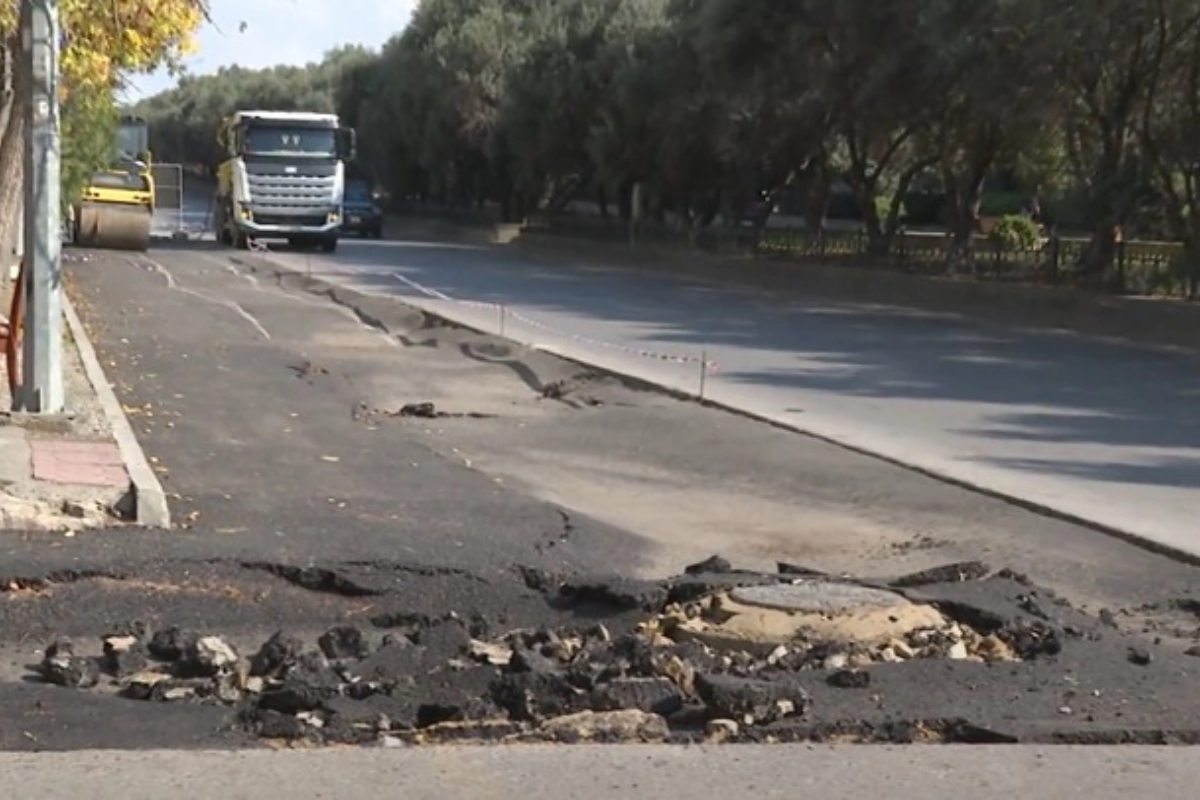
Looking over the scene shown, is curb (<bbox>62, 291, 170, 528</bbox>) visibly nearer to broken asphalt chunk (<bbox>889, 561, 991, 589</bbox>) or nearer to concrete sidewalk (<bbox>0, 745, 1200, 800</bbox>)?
broken asphalt chunk (<bbox>889, 561, 991, 589</bbox>)

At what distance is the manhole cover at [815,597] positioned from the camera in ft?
28.5

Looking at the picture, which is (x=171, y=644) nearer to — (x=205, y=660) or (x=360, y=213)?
(x=205, y=660)

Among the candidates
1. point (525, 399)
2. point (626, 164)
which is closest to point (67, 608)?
point (525, 399)

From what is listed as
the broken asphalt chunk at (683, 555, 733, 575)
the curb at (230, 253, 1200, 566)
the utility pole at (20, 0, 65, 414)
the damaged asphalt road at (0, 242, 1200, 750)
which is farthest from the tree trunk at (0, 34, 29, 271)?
the broken asphalt chunk at (683, 555, 733, 575)

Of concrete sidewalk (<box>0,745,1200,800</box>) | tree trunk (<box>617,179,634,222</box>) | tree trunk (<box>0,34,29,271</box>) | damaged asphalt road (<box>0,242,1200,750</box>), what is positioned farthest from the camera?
tree trunk (<box>617,179,634,222</box>)

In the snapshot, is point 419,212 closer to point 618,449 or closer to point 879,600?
point 618,449

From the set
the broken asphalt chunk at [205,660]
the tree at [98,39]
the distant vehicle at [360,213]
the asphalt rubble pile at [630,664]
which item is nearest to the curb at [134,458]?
the tree at [98,39]

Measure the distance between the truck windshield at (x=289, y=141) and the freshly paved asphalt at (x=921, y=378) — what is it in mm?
13173

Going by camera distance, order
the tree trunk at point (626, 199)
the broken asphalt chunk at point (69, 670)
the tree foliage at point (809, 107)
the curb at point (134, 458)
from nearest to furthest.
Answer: the broken asphalt chunk at point (69, 670) < the curb at point (134, 458) < the tree foliage at point (809, 107) < the tree trunk at point (626, 199)

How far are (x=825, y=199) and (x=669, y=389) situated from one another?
30.7m

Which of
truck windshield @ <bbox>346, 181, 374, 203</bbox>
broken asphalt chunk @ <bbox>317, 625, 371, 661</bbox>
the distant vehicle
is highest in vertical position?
broken asphalt chunk @ <bbox>317, 625, 371, 661</bbox>

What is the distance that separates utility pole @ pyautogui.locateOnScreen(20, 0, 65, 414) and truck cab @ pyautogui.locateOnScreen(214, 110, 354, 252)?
3905cm

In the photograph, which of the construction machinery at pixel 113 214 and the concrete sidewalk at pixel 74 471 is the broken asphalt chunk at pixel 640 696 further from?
the construction machinery at pixel 113 214

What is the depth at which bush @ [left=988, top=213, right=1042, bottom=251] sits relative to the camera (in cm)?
3744
